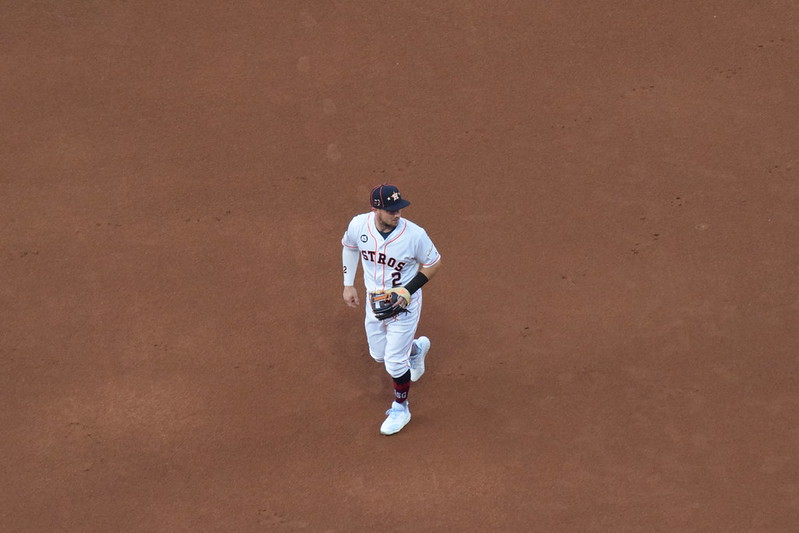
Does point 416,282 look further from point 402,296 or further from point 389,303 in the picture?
point 389,303

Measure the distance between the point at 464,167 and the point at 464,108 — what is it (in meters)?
1.03

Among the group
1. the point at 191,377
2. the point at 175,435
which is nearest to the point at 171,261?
the point at 191,377

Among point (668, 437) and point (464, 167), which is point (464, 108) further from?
point (668, 437)

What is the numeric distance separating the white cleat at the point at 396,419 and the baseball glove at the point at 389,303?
3.23 feet

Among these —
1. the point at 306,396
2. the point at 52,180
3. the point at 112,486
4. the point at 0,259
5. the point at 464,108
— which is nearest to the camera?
the point at 112,486

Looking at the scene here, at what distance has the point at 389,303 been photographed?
852cm

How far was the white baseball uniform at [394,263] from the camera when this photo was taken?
8.39m

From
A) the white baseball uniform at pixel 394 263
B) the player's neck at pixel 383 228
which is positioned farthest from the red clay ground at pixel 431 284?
the player's neck at pixel 383 228

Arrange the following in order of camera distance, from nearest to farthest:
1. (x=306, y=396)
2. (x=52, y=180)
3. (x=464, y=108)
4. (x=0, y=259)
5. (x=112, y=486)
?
(x=112, y=486)
(x=306, y=396)
(x=0, y=259)
(x=52, y=180)
(x=464, y=108)

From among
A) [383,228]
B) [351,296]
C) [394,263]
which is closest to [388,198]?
[383,228]

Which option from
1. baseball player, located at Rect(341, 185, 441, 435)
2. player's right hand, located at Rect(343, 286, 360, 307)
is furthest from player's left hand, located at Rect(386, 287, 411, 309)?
player's right hand, located at Rect(343, 286, 360, 307)

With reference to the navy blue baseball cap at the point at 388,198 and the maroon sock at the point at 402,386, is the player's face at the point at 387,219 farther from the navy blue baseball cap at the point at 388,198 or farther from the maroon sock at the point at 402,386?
the maroon sock at the point at 402,386

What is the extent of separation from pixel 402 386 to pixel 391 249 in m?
1.35

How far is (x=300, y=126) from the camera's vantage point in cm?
1189
